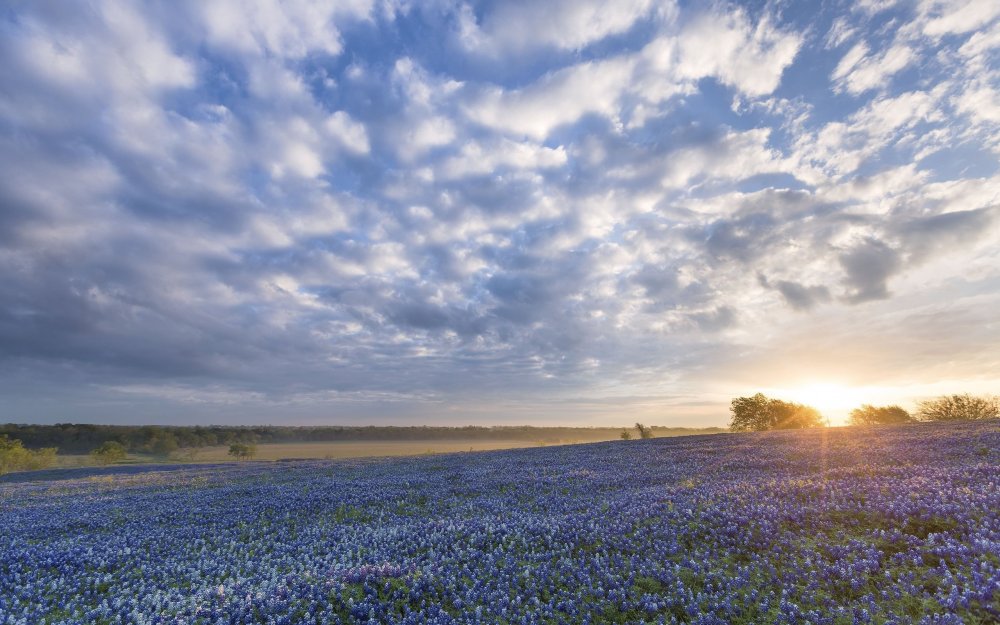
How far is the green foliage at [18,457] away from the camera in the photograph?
51.3 metres

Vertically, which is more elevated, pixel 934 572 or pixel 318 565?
pixel 934 572

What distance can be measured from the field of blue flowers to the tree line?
38368mm

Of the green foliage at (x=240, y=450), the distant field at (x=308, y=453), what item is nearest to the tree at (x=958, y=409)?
the distant field at (x=308, y=453)

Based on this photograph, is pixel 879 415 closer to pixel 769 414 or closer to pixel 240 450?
pixel 769 414

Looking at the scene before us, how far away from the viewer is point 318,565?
25.6 feet

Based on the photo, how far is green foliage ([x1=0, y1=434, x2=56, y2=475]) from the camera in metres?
51.3

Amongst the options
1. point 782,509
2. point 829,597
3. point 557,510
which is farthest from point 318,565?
point 782,509

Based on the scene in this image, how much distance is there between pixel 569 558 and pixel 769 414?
2188 inches

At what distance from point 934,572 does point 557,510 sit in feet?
24.0

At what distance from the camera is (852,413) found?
4884 cm

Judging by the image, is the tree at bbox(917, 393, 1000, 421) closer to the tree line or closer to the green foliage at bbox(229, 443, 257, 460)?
the tree line

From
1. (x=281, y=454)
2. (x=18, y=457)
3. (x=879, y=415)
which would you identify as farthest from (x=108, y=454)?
(x=879, y=415)

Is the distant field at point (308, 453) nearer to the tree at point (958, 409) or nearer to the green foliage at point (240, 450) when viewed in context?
the green foliage at point (240, 450)

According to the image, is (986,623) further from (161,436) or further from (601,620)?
(161,436)
